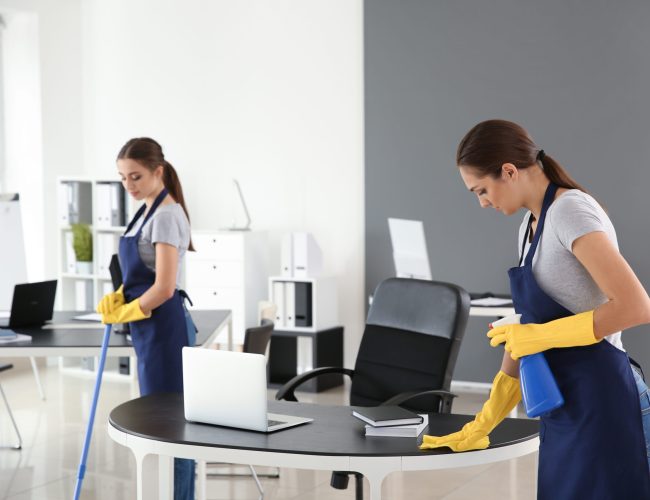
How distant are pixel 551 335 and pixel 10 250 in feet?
11.3

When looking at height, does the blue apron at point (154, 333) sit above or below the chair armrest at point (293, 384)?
above

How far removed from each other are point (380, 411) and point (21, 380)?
476 centimetres

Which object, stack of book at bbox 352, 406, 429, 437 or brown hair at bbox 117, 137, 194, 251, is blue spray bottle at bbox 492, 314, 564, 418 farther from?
brown hair at bbox 117, 137, 194, 251

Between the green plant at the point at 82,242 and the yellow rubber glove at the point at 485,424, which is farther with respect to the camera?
the green plant at the point at 82,242

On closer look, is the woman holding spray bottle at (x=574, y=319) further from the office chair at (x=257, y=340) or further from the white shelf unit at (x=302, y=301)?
the white shelf unit at (x=302, y=301)

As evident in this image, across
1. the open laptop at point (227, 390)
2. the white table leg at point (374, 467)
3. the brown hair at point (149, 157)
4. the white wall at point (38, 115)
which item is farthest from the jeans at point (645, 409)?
the white wall at point (38, 115)

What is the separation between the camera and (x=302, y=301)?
6.22 metres

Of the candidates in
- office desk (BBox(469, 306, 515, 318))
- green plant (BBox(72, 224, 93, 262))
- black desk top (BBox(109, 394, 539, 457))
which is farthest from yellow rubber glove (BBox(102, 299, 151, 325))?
green plant (BBox(72, 224, 93, 262))

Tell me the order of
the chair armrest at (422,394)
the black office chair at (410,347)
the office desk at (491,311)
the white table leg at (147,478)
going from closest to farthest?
1. the white table leg at (147,478)
2. the chair armrest at (422,394)
3. the black office chair at (410,347)
4. the office desk at (491,311)

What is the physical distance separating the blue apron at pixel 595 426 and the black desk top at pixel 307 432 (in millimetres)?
274

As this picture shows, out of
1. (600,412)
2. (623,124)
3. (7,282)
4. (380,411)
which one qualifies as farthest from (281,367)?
(600,412)

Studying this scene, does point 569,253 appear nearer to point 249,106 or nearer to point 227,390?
point 227,390

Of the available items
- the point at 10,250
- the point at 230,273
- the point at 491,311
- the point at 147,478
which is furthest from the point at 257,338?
the point at 230,273

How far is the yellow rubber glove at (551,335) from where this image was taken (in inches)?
75.5
